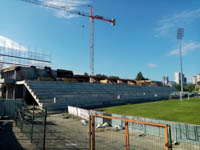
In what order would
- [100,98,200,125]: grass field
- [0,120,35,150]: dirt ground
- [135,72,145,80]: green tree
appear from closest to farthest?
1. [0,120,35,150]: dirt ground
2. [100,98,200,125]: grass field
3. [135,72,145,80]: green tree

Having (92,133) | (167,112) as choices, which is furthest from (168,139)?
(167,112)

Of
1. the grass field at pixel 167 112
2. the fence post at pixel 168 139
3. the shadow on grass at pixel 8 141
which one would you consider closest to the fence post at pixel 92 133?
the fence post at pixel 168 139

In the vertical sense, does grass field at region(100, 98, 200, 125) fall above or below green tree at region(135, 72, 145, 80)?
below

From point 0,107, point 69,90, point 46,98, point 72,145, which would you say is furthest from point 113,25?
point 72,145

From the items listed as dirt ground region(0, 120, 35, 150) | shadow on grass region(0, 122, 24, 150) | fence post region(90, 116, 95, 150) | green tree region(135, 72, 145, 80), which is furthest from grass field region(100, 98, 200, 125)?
green tree region(135, 72, 145, 80)

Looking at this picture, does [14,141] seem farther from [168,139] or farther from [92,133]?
[168,139]

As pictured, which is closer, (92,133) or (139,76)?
(92,133)

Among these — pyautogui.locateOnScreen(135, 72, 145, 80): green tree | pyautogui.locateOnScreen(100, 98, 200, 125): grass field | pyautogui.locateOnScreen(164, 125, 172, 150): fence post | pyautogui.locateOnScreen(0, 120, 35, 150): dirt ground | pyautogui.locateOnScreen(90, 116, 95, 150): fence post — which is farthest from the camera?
pyautogui.locateOnScreen(135, 72, 145, 80): green tree

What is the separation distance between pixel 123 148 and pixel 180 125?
4676 millimetres

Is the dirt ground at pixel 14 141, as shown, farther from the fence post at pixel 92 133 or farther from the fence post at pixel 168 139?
the fence post at pixel 168 139

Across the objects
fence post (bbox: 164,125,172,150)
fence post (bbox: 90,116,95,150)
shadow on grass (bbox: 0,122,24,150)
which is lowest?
shadow on grass (bbox: 0,122,24,150)

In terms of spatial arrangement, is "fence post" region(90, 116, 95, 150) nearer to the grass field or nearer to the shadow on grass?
the shadow on grass

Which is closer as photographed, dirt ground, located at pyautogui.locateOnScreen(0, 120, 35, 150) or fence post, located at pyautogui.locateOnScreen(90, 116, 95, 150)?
fence post, located at pyautogui.locateOnScreen(90, 116, 95, 150)

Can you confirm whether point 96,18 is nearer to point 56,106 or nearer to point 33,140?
point 56,106
